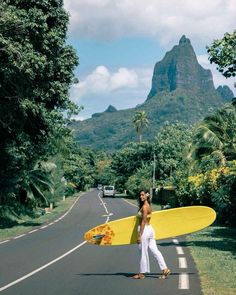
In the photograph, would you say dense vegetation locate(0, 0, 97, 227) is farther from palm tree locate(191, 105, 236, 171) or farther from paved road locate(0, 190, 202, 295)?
palm tree locate(191, 105, 236, 171)

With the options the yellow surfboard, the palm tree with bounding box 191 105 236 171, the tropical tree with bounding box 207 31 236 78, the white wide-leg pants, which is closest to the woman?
the white wide-leg pants

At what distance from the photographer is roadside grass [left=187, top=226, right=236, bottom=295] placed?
9.38 metres

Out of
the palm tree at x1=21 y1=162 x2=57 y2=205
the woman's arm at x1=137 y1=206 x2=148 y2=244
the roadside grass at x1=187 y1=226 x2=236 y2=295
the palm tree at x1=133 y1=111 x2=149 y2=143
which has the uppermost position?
the palm tree at x1=133 y1=111 x2=149 y2=143

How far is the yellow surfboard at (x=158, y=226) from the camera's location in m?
11.9

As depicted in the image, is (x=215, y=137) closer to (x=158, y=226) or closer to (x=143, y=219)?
(x=158, y=226)

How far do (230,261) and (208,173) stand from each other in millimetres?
16537

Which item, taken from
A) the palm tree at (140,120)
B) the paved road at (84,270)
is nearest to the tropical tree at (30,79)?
the paved road at (84,270)

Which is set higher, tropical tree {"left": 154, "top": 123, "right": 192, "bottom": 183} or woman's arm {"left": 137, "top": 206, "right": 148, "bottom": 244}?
tropical tree {"left": 154, "top": 123, "right": 192, "bottom": 183}

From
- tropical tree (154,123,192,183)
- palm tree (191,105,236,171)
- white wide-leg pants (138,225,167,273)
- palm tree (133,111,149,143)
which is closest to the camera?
white wide-leg pants (138,225,167,273)

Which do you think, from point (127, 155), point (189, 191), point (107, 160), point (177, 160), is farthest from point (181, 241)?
point (107, 160)

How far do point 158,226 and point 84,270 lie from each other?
1976 millimetres

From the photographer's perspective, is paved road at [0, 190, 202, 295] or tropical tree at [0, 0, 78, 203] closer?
paved road at [0, 190, 202, 295]

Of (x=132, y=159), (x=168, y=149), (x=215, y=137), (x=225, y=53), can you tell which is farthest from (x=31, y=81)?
(x=132, y=159)

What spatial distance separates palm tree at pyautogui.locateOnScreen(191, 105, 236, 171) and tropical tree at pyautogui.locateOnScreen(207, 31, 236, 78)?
15.2 m
